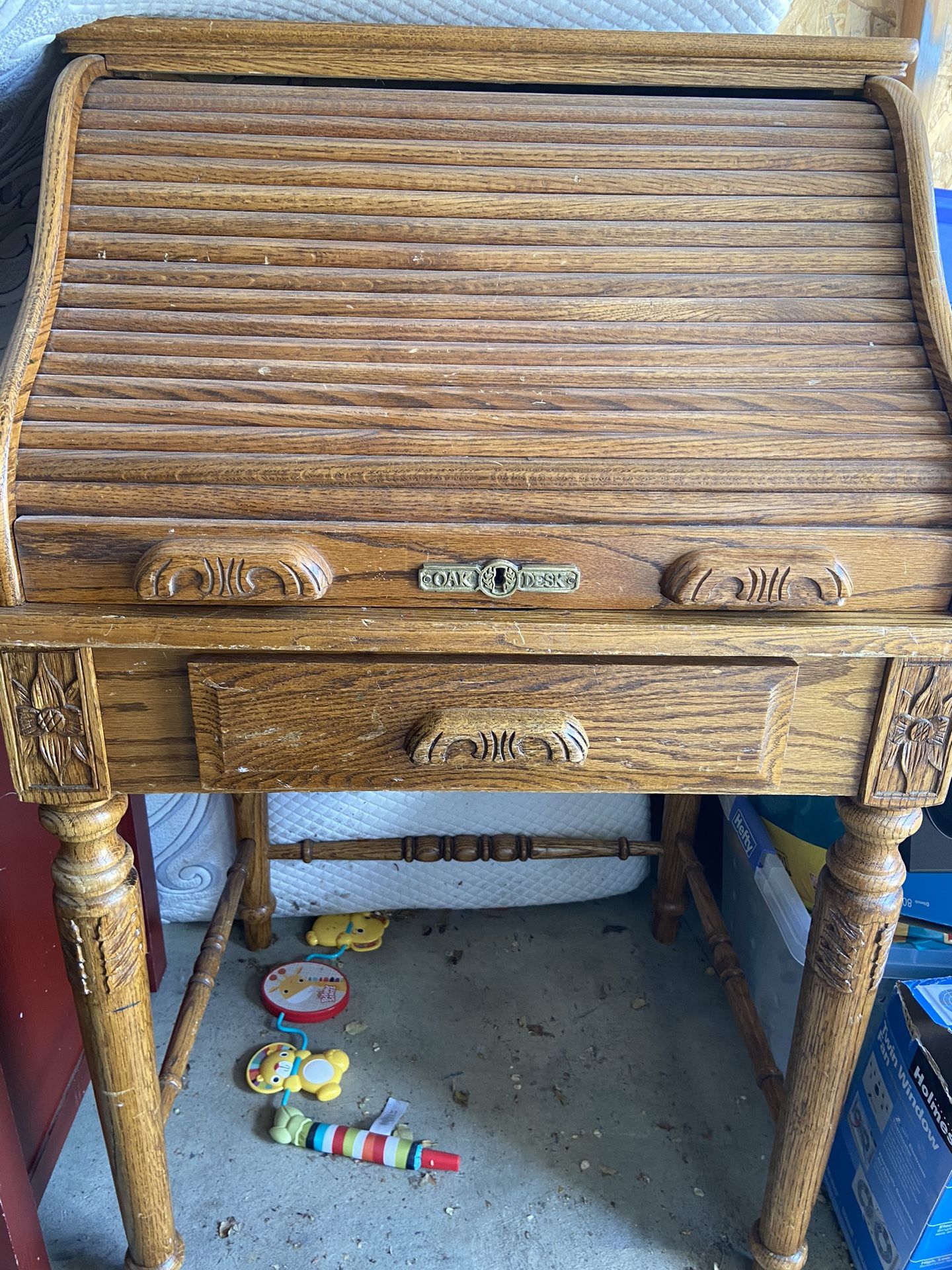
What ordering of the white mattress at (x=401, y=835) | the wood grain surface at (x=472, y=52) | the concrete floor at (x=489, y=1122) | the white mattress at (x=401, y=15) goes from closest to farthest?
the wood grain surface at (x=472, y=52), the white mattress at (x=401, y=15), the concrete floor at (x=489, y=1122), the white mattress at (x=401, y=835)

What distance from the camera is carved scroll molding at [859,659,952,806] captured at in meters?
0.96

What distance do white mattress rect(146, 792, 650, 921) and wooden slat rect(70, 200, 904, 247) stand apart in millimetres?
1058

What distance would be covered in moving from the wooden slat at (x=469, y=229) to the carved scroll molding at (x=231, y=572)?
0.35 meters

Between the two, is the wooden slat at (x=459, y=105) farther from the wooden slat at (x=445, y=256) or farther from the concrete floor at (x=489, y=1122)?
the concrete floor at (x=489, y=1122)

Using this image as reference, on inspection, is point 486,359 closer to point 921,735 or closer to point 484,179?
point 484,179

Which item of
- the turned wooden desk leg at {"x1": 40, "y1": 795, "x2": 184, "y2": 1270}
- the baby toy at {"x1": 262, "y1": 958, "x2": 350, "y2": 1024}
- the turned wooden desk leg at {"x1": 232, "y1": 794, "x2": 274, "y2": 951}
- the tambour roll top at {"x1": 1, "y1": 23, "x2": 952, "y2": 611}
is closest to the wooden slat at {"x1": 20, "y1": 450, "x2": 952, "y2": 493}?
the tambour roll top at {"x1": 1, "y1": 23, "x2": 952, "y2": 611}

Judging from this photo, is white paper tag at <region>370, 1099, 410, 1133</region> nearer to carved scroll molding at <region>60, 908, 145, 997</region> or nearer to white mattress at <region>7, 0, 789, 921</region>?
white mattress at <region>7, 0, 789, 921</region>

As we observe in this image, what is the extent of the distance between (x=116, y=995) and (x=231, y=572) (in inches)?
20.1

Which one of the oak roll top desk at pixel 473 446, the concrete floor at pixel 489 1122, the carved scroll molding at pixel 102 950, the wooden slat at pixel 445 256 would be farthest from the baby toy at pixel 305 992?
the wooden slat at pixel 445 256

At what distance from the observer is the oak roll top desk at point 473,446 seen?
35.9 inches

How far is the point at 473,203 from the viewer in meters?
1.04

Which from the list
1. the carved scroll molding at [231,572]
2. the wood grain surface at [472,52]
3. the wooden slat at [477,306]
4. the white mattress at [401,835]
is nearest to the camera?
A: the carved scroll molding at [231,572]

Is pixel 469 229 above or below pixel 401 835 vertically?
above

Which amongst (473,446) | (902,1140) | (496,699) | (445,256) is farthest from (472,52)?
(902,1140)
